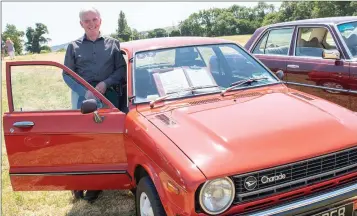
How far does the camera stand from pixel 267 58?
6664 millimetres

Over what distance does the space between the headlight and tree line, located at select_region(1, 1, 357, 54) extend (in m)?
64.9

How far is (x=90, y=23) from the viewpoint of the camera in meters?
4.12

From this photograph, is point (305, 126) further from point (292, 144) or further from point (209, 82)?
point (209, 82)

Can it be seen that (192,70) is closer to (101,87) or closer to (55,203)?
(101,87)

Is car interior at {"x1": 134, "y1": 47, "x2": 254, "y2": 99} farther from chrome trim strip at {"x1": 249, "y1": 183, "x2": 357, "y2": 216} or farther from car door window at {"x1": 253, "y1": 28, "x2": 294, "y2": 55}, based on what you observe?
car door window at {"x1": 253, "y1": 28, "x2": 294, "y2": 55}

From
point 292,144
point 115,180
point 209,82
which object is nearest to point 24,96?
point 115,180

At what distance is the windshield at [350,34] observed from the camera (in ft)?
17.9

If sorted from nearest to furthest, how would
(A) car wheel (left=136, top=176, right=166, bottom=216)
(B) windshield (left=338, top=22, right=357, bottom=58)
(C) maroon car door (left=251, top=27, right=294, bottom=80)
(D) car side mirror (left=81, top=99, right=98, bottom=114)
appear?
(A) car wheel (left=136, top=176, right=166, bottom=216), (D) car side mirror (left=81, top=99, right=98, bottom=114), (B) windshield (left=338, top=22, right=357, bottom=58), (C) maroon car door (left=251, top=27, right=294, bottom=80)

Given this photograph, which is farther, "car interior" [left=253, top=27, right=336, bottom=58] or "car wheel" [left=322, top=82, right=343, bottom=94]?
"car interior" [left=253, top=27, right=336, bottom=58]

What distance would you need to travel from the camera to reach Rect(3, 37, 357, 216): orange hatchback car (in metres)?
2.39

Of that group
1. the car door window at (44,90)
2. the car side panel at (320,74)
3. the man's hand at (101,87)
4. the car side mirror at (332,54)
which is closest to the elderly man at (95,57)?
the man's hand at (101,87)

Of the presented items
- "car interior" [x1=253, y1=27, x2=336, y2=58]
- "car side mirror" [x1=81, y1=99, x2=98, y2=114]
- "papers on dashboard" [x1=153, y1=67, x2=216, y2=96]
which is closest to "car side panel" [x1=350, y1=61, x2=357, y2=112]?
"car interior" [x1=253, y1=27, x2=336, y2=58]

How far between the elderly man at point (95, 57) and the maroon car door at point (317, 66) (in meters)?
3.13

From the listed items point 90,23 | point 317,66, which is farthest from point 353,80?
point 90,23
